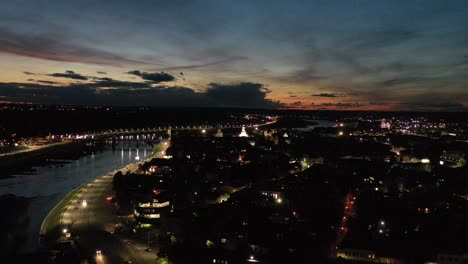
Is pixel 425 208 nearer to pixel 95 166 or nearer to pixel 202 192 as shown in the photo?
pixel 202 192

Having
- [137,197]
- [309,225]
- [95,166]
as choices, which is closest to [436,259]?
[309,225]

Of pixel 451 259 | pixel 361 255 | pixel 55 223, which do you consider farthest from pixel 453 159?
pixel 55 223

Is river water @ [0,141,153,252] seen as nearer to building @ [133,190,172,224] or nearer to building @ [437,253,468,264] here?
building @ [133,190,172,224]

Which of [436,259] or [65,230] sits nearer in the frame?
[436,259]

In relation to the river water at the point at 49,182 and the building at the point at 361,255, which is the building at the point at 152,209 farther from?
the building at the point at 361,255

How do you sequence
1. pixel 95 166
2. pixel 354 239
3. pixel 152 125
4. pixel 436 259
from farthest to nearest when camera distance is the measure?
pixel 152 125
pixel 95 166
pixel 354 239
pixel 436 259

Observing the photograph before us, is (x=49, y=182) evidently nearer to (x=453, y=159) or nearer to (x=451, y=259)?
(x=451, y=259)

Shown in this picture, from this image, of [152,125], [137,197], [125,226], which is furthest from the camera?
[152,125]

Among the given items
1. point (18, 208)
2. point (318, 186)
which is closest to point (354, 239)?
point (318, 186)
